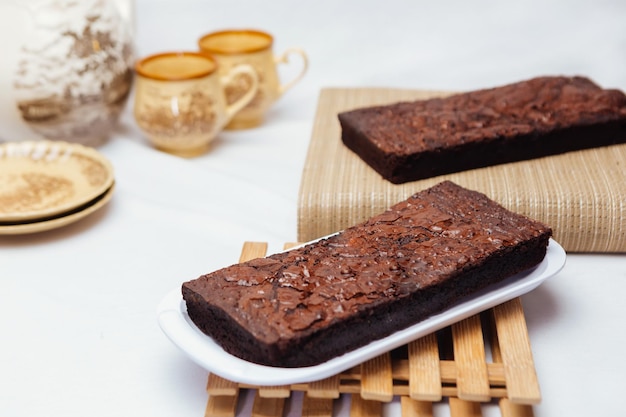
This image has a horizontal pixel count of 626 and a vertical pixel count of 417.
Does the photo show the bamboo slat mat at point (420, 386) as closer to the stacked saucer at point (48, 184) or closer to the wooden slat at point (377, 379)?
the wooden slat at point (377, 379)

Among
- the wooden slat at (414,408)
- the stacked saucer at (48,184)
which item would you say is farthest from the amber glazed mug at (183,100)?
the wooden slat at (414,408)

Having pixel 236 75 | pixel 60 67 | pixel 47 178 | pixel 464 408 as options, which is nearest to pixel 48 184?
pixel 47 178

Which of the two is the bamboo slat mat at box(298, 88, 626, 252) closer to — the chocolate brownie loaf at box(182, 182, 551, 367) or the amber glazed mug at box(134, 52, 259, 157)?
the chocolate brownie loaf at box(182, 182, 551, 367)

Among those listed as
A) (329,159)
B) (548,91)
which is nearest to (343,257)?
(329,159)

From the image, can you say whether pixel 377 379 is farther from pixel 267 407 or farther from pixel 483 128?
pixel 483 128

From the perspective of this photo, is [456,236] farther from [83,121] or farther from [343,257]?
[83,121]

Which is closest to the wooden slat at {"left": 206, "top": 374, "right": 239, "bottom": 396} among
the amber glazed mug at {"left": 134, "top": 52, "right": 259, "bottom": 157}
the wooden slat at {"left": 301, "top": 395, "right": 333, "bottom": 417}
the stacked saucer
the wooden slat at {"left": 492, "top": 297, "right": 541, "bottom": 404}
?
the wooden slat at {"left": 301, "top": 395, "right": 333, "bottom": 417}
